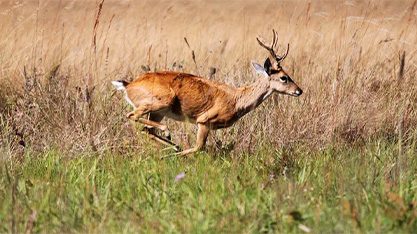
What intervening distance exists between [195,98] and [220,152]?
0.81 m

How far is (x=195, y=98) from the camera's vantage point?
299 inches

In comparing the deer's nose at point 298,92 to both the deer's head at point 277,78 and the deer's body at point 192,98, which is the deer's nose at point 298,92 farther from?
the deer's body at point 192,98

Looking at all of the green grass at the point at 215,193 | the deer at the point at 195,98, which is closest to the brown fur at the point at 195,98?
the deer at the point at 195,98

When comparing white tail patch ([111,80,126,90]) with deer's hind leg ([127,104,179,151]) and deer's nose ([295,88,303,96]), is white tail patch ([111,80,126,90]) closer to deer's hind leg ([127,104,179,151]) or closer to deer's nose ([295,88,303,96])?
deer's hind leg ([127,104,179,151])

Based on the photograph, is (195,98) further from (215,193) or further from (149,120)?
(215,193)

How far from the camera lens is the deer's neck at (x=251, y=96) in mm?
7664

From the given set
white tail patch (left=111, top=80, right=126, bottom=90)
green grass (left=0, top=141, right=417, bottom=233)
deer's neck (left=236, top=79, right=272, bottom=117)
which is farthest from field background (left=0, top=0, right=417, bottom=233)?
white tail patch (left=111, top=80, right=126, bottom=90)

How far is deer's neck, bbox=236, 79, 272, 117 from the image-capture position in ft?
25.1

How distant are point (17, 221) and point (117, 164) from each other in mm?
1517

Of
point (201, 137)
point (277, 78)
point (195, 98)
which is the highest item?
point (277, 78)

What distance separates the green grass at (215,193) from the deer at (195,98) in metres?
0.87

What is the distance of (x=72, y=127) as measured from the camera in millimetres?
7270

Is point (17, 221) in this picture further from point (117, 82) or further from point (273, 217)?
point (117, 82)

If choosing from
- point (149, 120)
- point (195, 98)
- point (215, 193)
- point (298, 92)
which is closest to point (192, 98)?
point (195, 98)
